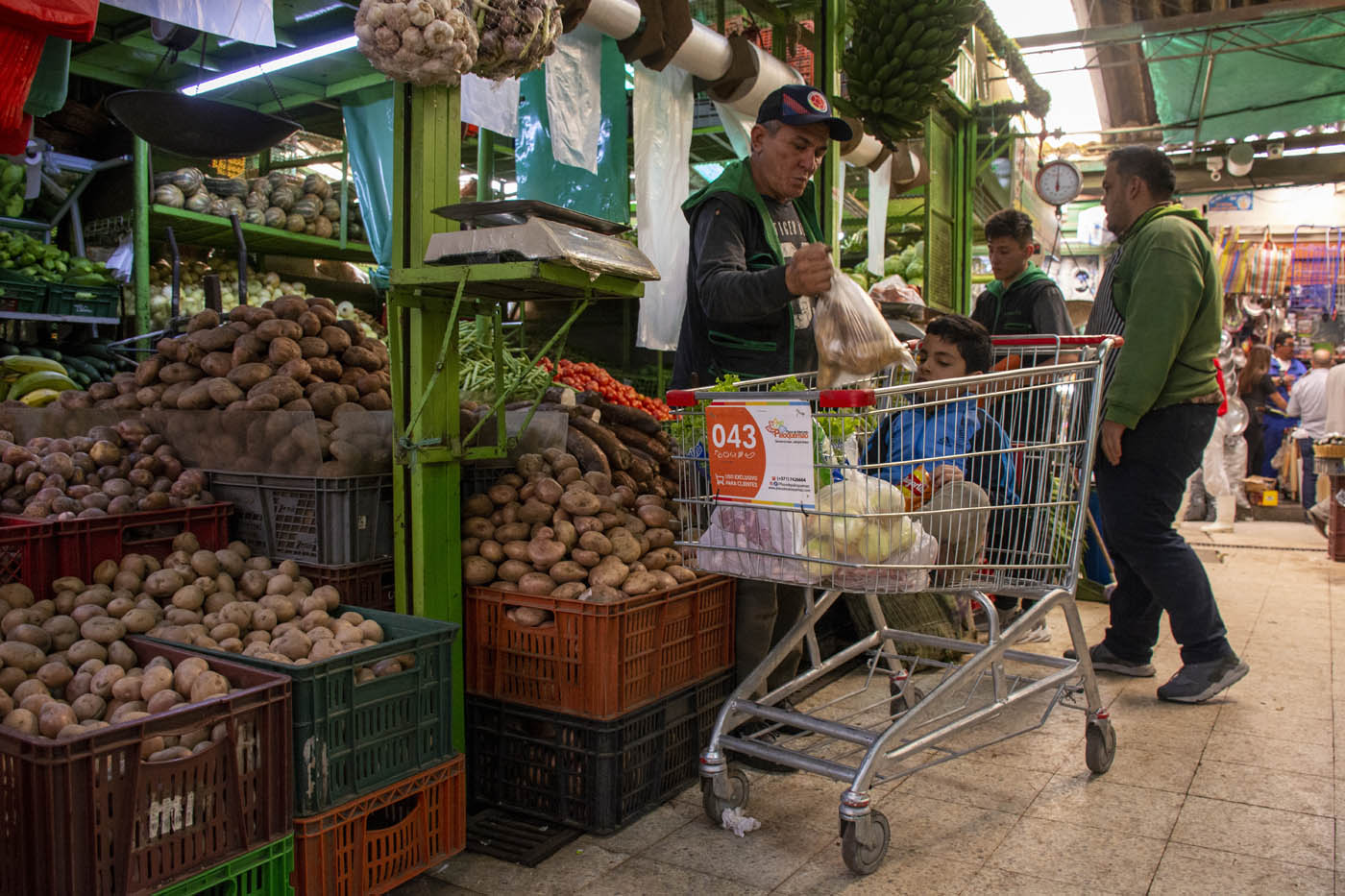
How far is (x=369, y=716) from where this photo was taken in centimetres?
239

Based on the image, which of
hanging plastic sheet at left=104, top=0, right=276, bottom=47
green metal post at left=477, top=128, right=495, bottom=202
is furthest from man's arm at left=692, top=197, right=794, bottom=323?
green metal post at left=477, top=128, right=495, bottom=202

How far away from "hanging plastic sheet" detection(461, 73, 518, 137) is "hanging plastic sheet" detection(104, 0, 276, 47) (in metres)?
0.92

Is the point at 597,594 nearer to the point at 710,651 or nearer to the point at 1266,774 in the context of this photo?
the point at 710,651

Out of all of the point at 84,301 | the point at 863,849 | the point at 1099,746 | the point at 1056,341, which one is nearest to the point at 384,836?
the point at 863,849

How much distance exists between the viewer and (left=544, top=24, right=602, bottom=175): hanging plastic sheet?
4.44 meters

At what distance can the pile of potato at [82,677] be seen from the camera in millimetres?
2098

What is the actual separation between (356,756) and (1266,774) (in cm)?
295

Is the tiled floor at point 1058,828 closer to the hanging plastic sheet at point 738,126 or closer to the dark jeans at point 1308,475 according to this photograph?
the hanging plastic sheet at point 738,126

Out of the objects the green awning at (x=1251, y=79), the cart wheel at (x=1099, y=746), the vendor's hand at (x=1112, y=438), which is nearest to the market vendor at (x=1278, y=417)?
the green awning at (x=1251, y=79)

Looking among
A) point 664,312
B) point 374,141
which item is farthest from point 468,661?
point 374,141

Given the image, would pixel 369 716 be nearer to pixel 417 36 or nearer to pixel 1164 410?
pixel 417 36

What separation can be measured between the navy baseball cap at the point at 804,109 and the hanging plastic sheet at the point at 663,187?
1646 millimetres

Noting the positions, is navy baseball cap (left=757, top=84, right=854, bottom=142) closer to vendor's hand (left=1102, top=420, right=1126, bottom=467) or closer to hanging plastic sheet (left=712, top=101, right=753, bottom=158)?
vendor's hand (left=1102, top=420, right=1126, bottom=467)

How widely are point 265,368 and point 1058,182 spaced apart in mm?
9205
